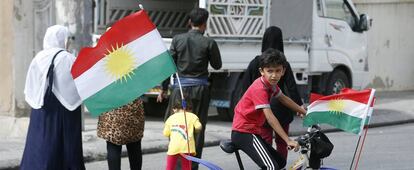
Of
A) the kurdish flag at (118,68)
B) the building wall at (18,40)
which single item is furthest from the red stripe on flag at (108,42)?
the building wall at (18,40)

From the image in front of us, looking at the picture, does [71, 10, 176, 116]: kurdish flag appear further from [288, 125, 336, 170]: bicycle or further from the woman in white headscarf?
[288, 125, 336, 170]: bicycle

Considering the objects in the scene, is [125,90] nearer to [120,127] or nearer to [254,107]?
[254,107]

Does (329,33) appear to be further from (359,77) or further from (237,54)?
(237,54)

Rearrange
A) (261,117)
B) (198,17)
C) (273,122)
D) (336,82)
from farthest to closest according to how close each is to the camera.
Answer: (336,82)
(198,17)
(261,117)
(273,122)

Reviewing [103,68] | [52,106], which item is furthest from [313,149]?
[52,106]

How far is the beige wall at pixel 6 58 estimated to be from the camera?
1280cm

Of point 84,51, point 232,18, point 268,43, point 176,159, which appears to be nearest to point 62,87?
point 84,51

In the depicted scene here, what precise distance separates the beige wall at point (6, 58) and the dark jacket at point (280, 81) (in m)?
5.59

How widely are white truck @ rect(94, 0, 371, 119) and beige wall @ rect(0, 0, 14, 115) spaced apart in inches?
61.1

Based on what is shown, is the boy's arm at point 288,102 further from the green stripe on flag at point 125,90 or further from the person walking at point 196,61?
the person walking at point 196,61

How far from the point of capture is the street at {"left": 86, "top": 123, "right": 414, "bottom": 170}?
382 inches

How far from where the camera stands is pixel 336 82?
15422 mm

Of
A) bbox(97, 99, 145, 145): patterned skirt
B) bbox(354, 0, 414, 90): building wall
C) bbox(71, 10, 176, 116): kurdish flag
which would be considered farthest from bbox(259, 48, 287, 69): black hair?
bbox(354, 0, 414, 90): building wall

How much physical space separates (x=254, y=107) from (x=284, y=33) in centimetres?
791
